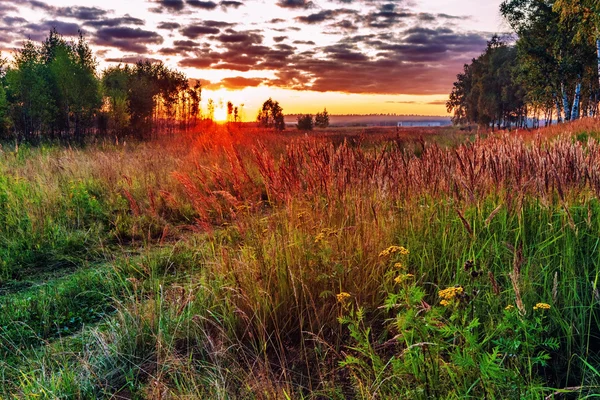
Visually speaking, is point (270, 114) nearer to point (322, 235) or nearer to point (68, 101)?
point (68, 101)

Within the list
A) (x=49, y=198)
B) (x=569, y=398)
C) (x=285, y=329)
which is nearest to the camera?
(x=569, y=398)

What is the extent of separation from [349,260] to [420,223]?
797 mm

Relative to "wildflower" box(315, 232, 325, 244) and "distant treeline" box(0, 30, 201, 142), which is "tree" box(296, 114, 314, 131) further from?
"wildflower" box(315, 232, 325, 244)

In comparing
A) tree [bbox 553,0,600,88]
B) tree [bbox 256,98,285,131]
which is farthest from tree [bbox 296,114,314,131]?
tree [bbox 553,0,600,88]

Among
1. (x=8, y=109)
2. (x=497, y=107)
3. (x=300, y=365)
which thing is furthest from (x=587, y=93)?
(x=8, y=109)

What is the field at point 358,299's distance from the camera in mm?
1826

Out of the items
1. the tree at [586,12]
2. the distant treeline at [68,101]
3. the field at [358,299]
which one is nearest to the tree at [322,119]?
the distant treeline at [68,101]

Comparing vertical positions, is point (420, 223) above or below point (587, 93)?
below

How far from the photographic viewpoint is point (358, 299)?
255cm

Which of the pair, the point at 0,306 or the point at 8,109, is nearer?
the point at 0,306

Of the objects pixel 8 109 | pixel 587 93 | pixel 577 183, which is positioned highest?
pixel 587 93

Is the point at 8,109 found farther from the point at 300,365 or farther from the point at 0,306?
the point at 300,365

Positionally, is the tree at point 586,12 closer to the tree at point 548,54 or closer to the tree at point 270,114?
the tree at point 548,54

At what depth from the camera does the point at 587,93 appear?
34.6 m
